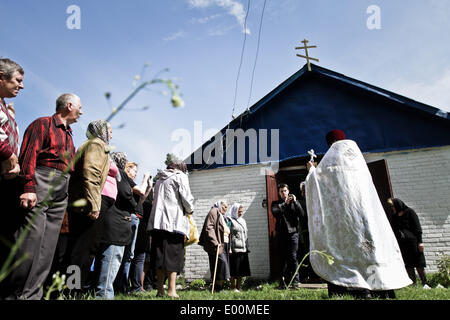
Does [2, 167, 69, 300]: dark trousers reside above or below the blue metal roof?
below

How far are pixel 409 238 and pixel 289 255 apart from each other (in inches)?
89.4

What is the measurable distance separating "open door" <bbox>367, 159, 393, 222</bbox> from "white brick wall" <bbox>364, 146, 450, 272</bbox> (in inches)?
14.3

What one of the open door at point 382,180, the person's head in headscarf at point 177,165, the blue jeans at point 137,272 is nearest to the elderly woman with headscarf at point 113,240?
the person's head in headscarf at point 177,165

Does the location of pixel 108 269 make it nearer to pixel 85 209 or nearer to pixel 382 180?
pixel 85 209

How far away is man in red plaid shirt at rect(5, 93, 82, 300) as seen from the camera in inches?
79.0

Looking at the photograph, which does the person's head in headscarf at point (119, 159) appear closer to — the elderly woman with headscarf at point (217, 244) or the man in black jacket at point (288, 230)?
the elderly woman with headscarf at point (217, 244)

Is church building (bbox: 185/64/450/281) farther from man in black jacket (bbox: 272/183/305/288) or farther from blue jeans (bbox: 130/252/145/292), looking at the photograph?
blue jeans (bbox: 130/252/145/292)

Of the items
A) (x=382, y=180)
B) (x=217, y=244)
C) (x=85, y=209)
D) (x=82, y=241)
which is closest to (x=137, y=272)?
(x=217, y=244)

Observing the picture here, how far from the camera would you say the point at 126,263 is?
14.7 feet

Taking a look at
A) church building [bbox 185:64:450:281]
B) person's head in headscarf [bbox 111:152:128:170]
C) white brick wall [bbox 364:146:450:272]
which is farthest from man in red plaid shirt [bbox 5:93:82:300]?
white brick wall [bbox 364:146:450:272]

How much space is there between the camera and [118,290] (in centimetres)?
469

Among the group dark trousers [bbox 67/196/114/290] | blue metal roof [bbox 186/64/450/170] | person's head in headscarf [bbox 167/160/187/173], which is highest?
blue metal roof [bbox 186/64/450/170]
